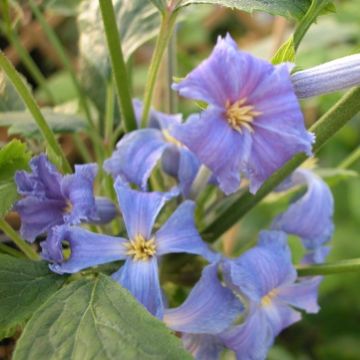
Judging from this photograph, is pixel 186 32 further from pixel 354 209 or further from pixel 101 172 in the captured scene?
pixel 101 172

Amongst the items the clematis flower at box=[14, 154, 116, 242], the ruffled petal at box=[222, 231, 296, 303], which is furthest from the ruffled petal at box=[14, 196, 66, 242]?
the ruffled petal at box=[222, 231, 296, 303]

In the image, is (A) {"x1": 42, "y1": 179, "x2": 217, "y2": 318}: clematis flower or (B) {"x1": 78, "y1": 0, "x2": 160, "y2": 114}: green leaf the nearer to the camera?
(A) {"x1": 42, "y1": 179, "x2": 217, "y2": 318}: clematis flower

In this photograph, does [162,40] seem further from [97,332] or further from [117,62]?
[97,332]

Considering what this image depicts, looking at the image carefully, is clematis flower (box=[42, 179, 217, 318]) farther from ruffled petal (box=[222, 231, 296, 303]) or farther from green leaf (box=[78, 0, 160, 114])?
green leaf (box=[78, 0, 160, 114])

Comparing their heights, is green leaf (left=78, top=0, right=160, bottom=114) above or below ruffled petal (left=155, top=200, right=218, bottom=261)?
above

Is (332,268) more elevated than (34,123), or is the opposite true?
(34,123)

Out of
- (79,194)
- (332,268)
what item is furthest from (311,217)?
(79,194)
